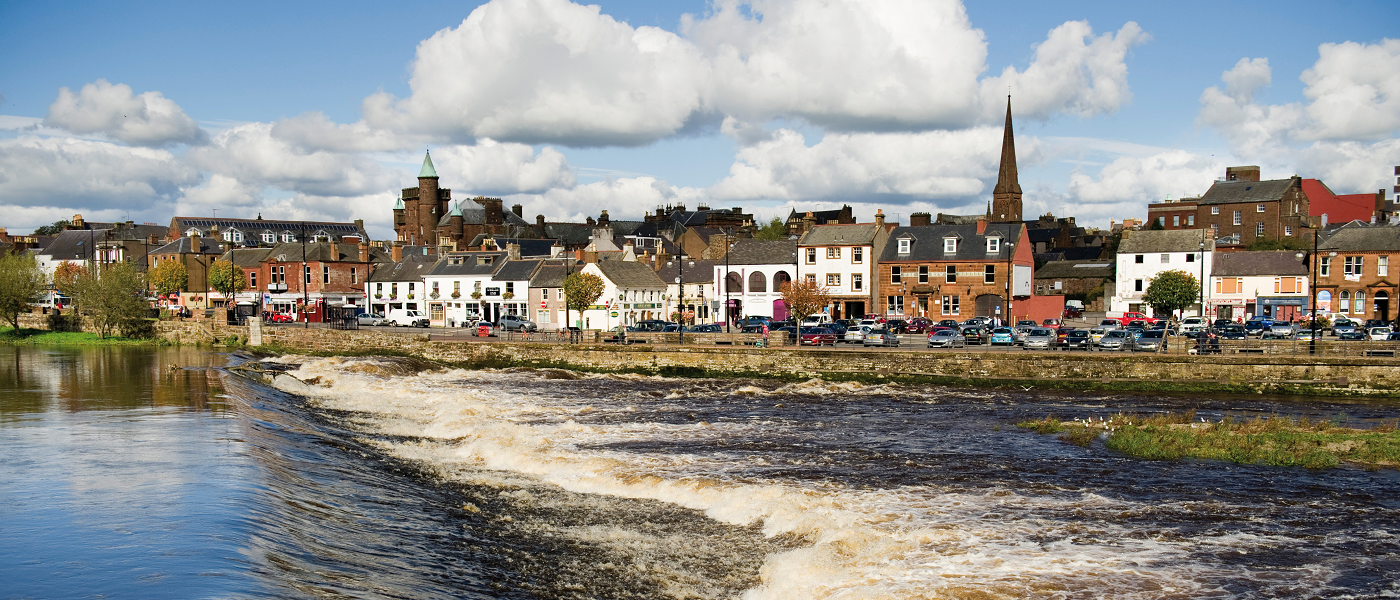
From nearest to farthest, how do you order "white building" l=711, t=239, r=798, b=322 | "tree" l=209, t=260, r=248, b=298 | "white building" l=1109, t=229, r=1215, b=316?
"white building" l=1109, t=229, r=1215, b=316 → "white building" l=711, t=239, r=798, b=322 → "tree" l=209, t=260, r=248, b=298

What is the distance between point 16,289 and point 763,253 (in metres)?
58.2

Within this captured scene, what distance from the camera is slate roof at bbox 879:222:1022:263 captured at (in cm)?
6931

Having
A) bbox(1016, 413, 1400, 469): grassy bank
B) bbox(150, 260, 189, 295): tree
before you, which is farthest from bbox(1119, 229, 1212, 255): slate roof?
bbox(150, 260, 189, 295): tree

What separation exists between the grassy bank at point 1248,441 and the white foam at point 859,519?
6.48 metres

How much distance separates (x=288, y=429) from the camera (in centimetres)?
2588

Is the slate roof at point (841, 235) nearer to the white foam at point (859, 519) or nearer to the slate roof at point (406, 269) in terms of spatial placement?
the slate roof at point (406, 269)

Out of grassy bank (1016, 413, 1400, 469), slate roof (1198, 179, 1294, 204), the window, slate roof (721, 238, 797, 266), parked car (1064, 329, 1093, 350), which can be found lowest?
→ grassy bank (1016, 413, 1400, 469)

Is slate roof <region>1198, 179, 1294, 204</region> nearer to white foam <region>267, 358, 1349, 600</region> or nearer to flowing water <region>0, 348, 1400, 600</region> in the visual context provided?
flowing water <region>0, 348, 1400, 600</region>

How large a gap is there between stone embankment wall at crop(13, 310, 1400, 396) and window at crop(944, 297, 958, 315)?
91.4 ft

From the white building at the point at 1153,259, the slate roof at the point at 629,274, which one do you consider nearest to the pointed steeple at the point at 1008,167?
the white building at the point at 1153,259

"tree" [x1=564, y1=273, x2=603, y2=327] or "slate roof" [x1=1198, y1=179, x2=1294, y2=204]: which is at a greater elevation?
"slate roof" [x1=1198, y1=179, x2=1294, y2=204]

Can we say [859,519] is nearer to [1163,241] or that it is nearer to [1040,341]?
[1040,341]

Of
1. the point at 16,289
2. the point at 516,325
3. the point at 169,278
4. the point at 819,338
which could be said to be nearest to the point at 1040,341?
the point at 819,338

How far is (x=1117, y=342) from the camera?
4544 centimetres
